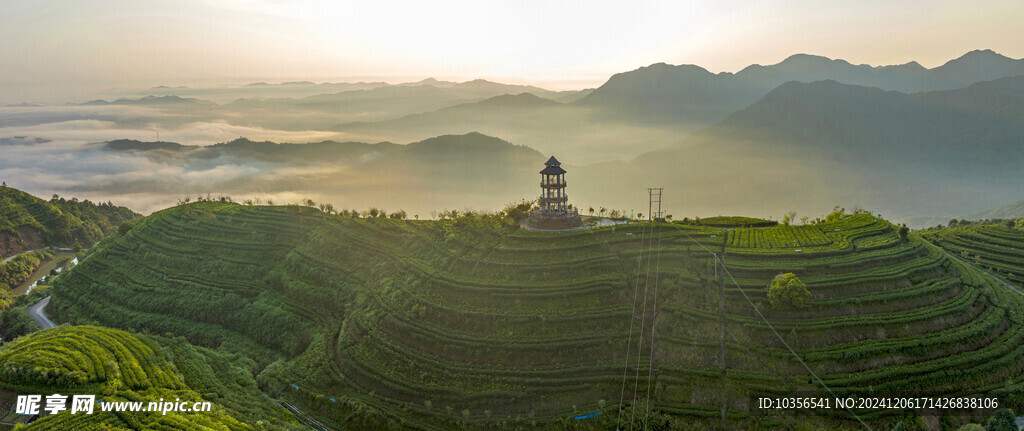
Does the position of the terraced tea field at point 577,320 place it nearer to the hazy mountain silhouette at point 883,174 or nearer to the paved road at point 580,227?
the paved road at point 580,227

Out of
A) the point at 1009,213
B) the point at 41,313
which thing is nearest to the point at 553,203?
the point at 41,313

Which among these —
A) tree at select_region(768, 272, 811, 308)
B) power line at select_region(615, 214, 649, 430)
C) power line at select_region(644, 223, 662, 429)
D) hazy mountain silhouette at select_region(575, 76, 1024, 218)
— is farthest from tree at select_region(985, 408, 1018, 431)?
hazy mountain silhouette at select_region(575, 76, 1024, 218)

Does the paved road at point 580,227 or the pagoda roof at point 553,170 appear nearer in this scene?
the pagoda roof at point 553,170

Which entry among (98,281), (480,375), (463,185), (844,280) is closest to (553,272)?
(480,375)

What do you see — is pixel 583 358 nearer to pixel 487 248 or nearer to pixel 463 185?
pixel 487 248

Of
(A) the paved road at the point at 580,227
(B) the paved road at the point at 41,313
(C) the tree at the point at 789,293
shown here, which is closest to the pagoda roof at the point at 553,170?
(A) the paved road at the point at 580,227

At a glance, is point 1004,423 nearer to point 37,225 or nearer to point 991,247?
point 991,247
